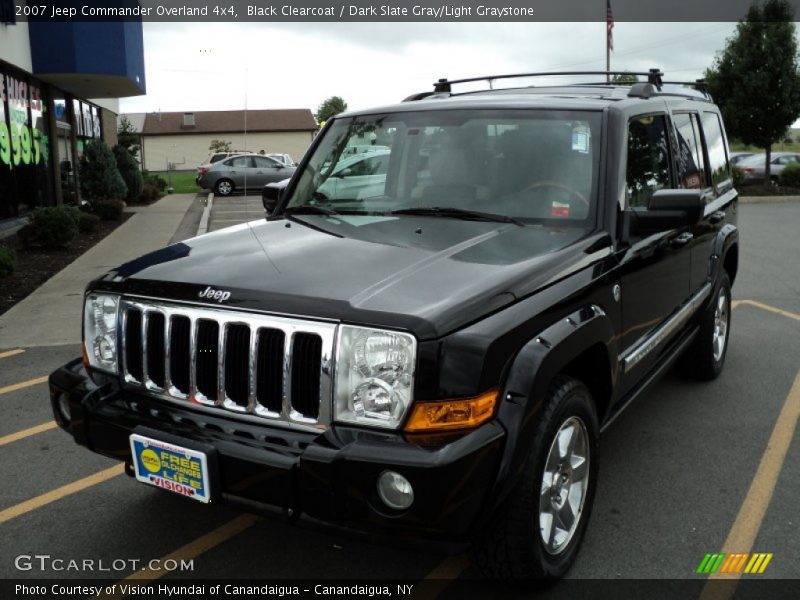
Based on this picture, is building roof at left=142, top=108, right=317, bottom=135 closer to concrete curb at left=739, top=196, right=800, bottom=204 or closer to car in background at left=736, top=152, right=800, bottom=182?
car in background at left=736, top=152, right=800, bottom=182

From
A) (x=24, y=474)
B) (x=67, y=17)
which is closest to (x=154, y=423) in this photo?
(x=24, y=474)

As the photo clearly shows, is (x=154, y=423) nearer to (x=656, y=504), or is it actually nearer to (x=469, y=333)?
(x=469, y=333)

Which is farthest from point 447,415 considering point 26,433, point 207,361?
point 26,433

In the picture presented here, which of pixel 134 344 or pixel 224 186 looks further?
pixel 224 186

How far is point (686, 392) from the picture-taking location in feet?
17.2

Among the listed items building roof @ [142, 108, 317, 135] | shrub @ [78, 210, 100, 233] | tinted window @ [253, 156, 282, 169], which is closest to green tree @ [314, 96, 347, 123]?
building roof @ [142, 108, 317, 135]

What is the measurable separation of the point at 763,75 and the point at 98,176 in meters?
19.2

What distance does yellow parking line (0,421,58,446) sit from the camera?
176 inches

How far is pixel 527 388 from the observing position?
247 cm

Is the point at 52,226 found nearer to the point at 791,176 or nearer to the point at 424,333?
the point at 424,333

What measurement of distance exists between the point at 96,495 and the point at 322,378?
6.30 ft

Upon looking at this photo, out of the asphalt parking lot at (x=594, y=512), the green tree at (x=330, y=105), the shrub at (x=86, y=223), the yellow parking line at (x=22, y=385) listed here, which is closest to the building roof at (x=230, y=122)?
the green tree at (x=330, y=105)

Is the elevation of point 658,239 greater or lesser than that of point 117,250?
greater

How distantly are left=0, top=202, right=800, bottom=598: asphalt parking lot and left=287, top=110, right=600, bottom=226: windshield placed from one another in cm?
143
